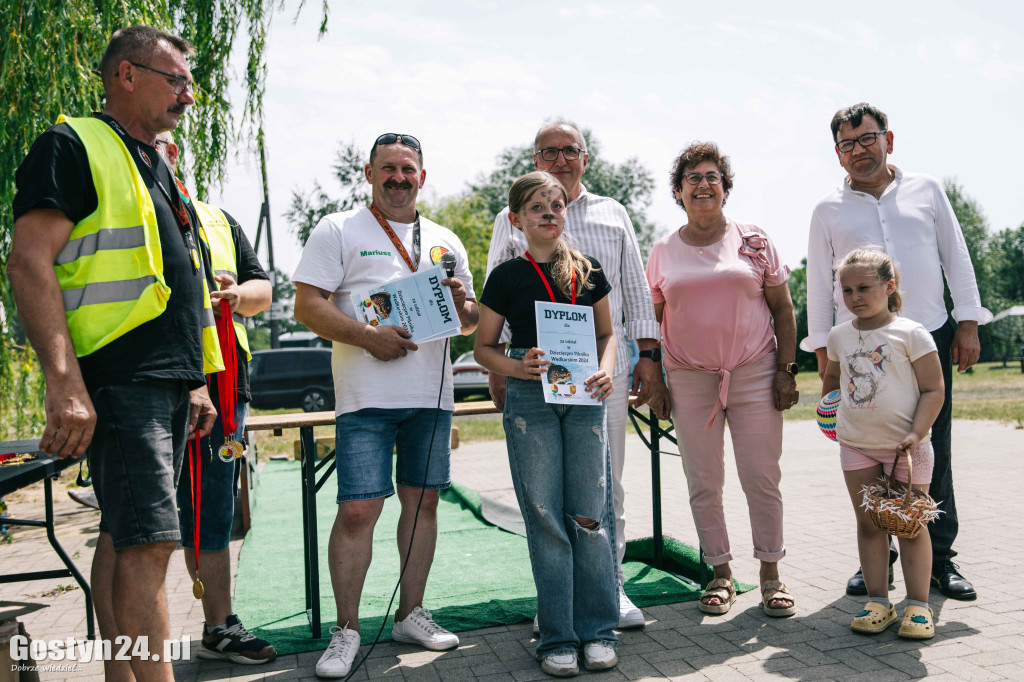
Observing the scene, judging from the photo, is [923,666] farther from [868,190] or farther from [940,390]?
[868,190]

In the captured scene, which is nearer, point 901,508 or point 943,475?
point 901,508

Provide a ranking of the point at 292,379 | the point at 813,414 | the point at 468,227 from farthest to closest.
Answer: the point at 468,227 < the point at 292,379 < the point at 813,414

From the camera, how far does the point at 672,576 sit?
4695mm

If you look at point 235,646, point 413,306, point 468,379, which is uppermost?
point 413,306

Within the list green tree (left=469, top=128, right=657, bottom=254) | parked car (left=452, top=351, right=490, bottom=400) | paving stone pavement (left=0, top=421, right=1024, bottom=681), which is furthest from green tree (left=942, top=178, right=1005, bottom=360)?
paving stone pavement (left=0, top=421, right=1024, bottom=681)

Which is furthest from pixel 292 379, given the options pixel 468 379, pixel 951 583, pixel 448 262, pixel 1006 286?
pixel 1006 286

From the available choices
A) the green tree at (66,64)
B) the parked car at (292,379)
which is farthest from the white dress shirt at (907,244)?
the parked car at (292,379)

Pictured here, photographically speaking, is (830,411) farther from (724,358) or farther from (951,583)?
(951,583)

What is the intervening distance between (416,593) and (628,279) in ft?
5.98

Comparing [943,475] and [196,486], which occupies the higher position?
[196,486]

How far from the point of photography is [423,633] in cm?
371

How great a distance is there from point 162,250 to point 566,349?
159 cm

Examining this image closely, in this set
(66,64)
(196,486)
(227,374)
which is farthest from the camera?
(66,64)

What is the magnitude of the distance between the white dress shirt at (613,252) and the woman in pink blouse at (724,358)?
170 mm
